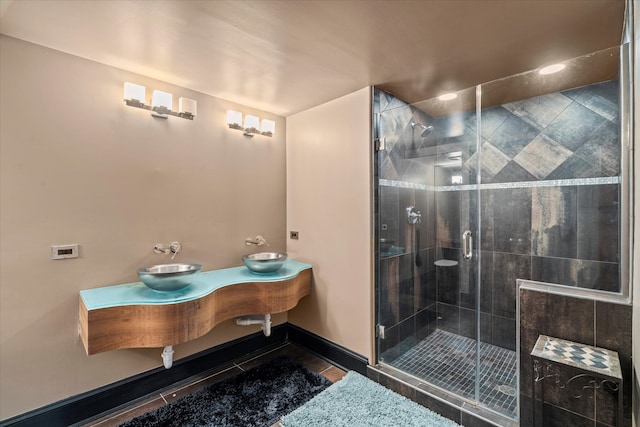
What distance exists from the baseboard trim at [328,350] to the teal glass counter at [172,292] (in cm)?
76

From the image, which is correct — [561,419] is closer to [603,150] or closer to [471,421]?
[471,421]

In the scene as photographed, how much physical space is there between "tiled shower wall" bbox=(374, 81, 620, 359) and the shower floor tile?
10cm

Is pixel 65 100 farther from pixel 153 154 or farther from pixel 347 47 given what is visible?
pixel 347 47

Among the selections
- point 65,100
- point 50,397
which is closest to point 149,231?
point 65,100

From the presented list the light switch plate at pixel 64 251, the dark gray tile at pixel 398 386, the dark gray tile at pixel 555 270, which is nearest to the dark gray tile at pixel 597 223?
the dark gray tile at pixel 555 270

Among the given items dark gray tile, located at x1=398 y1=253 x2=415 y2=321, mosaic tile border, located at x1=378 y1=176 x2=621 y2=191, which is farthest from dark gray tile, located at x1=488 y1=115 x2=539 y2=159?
dark gray tile, located at x1=398 y1=253 x2=415 y2=321

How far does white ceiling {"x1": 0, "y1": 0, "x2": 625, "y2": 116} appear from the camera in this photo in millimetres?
1507

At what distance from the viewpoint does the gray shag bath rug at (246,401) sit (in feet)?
6.64

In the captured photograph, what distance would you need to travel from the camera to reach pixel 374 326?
2516 millimetres

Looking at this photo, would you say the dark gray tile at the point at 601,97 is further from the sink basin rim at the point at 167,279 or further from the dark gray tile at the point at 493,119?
the sink basin rim at the point at 167,279

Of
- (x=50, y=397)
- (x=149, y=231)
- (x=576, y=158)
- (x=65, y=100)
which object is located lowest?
(x=50, y=397)

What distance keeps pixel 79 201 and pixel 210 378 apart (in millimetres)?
1752

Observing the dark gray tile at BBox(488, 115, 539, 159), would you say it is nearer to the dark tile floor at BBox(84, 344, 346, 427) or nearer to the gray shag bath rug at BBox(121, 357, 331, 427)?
the dark tile floor at BBox(84, 344, 346, 427)

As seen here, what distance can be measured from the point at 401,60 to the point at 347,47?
0.42 meters
